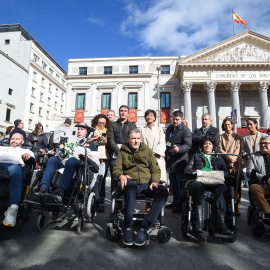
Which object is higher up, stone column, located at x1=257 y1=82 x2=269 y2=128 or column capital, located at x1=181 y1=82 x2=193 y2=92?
column capital, located at x1=181 y1=82 x2=193 y2=92

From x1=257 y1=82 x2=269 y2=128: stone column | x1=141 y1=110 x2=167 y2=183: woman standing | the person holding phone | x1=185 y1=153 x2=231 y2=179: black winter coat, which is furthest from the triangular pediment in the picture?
x1=185 y1=153 x2=231 y2=179: black winter coat

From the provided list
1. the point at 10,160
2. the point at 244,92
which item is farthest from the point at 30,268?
the point at 244,92

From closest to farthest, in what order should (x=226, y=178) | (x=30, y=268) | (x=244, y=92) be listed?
(x=30, y=268), (x=226, y=178), (x=244, y=92)

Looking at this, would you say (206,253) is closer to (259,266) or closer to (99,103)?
(259,266)

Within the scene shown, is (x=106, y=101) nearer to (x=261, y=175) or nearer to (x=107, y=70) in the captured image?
(x=107, y=70)

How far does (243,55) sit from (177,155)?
2724cm

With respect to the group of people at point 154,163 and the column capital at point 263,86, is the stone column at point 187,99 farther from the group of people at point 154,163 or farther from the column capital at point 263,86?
the group of people at point 154,163

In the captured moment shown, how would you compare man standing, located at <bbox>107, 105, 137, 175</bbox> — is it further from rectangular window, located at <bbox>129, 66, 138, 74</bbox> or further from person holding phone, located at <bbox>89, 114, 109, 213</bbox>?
rectangular window, located at <bbox>129, 66, 138, 74</bbox>

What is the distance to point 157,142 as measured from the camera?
4223mm

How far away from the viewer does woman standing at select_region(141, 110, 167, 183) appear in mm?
4100

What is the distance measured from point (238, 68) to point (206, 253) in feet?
Result: 91.3

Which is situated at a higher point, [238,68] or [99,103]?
[238,68]

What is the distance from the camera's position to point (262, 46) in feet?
85.9

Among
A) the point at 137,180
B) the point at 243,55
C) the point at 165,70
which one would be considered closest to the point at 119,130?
the point at 137,180
